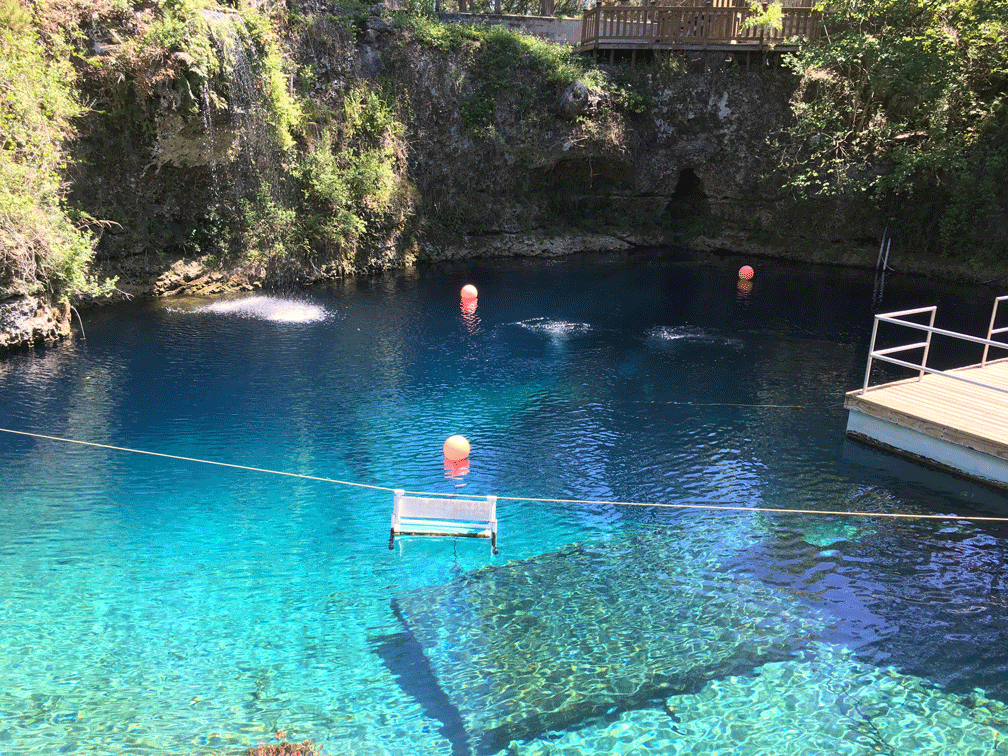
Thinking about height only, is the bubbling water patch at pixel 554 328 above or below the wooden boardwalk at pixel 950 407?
below

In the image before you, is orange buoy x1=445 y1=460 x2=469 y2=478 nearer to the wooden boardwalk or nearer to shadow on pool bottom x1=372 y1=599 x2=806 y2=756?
shadow on pool bottom x1=372 y1=599 x2=806 y2=756

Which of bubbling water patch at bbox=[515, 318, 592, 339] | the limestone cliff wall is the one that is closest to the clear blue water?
bubbling water patch at bbox=[515, 318, 592, 339]

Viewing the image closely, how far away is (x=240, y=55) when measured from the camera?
830 inches

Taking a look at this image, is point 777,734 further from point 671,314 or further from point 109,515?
point 671,314

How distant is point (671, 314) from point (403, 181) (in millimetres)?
11510

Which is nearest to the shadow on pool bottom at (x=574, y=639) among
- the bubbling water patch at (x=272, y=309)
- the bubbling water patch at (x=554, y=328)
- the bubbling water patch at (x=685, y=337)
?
the bubbling water patch at (x=685, y=337)

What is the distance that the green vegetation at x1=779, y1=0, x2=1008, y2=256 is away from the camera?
23547 mm

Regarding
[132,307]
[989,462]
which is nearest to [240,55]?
[132,307]

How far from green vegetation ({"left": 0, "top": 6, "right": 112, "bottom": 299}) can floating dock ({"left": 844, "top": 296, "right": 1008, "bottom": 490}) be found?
1650 cm

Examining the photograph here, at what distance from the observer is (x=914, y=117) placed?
84.0ft

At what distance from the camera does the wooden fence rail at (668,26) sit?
29484 mm

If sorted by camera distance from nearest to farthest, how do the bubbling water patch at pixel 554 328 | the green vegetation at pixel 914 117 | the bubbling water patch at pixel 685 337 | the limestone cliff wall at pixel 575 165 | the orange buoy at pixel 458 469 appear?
the orange buoy at pixel 458 469
the bubbling water patch at pixel 685 337
the bubbling water patch at pixel 554 328
the green vegetation at pixel 914 117
the limestone cliff wall at pixel 575 165

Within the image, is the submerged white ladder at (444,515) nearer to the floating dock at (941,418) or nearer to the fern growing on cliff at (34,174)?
the floating dock at (941,418)

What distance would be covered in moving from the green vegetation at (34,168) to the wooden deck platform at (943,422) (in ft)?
54.4
